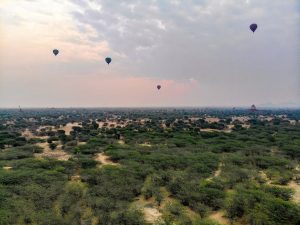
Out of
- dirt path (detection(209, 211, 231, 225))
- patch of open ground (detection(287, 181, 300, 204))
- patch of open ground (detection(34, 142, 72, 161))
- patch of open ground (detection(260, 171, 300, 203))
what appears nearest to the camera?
dirt path (detection(209, 211, 231, 225))

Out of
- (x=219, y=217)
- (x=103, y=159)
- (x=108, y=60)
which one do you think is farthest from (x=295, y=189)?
(x=108, y=60)

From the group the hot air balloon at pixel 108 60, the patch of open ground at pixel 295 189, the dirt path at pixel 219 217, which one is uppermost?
the hot air balloon at pixel 108 60

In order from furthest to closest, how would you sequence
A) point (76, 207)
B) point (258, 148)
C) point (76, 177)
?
point (258, 148) < point (76, 177) < point (76, 207)

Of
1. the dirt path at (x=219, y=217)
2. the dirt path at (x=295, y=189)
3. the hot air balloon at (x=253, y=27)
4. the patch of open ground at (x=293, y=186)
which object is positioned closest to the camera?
the dirt path at (x=219, y=217)

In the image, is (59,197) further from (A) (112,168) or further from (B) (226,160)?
(B) (226,160)

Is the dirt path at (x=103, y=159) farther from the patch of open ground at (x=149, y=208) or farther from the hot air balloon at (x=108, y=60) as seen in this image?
the hot air balloon at (x=108, y=60)

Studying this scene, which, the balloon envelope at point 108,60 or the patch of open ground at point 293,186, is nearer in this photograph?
the patch of open ground at point 293,186

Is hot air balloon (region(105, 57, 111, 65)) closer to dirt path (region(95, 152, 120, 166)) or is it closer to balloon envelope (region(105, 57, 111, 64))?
balloon envelope (region(105, 57, 111, 64))

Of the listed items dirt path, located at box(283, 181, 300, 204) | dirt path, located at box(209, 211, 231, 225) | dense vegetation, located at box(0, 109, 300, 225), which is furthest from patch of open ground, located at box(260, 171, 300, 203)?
dirt path, located at box(209, 211, 231, 225)

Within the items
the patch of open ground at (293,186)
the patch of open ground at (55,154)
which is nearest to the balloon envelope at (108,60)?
the patch of open ground at (55,154)

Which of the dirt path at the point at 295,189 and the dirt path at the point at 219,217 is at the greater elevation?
the dirt path at the point at 295,189

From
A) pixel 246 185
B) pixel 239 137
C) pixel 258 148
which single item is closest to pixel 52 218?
pixel 246 185
